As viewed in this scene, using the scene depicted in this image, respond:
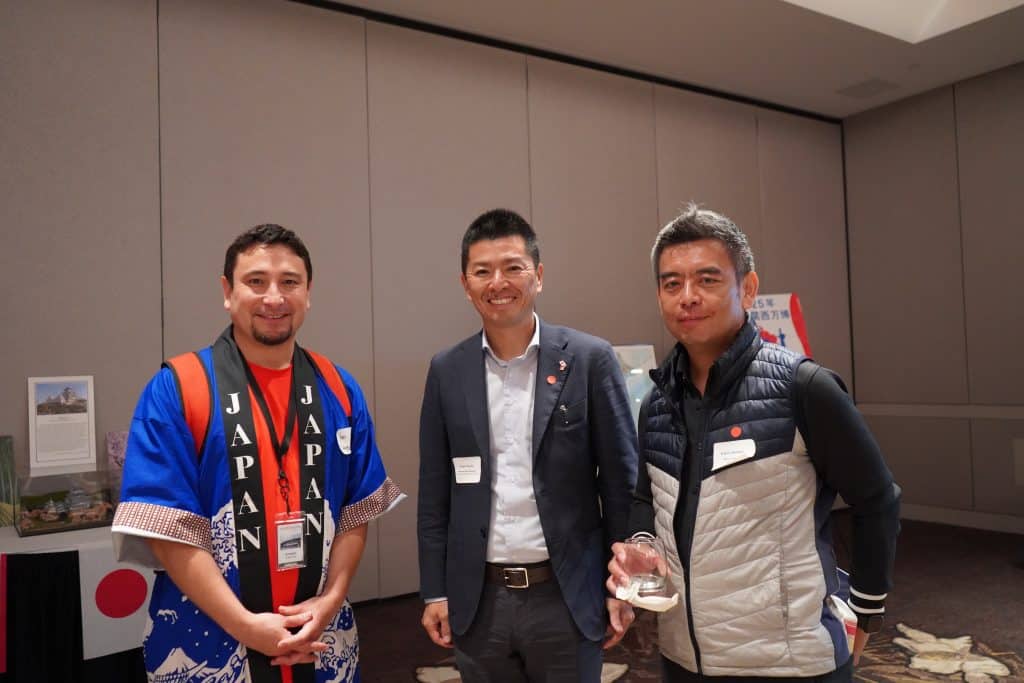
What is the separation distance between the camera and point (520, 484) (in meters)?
1.75

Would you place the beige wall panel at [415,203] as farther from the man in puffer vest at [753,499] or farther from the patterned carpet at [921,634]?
the man in puffer vest at [753,499]

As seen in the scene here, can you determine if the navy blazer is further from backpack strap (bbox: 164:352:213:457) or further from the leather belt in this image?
backpack strap (bbox: 164:352:213:457)

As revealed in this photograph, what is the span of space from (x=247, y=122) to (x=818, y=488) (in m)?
3.65

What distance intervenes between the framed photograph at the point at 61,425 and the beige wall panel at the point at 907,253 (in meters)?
6.37

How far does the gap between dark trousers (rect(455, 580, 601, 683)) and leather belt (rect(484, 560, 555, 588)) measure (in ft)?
0.05

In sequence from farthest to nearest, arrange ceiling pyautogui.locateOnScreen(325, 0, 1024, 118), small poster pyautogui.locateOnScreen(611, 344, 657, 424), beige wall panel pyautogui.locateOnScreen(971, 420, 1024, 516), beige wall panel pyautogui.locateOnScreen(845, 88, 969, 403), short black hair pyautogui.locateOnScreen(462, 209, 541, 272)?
beige wall panel pyautogui.locateOnScreen(845, 88, 969, 403), beige wall panel pyautogui.locateOnScreen(971, 420, 1024, 516), small poster pyautogui.locateOnScreen(611, 344, 657, 424), ceiling pyautogui.locateOnScreen(325, 0, 1024, 118), short black hair pyautogui.locateOnScreen(462, 209, 541, 272)

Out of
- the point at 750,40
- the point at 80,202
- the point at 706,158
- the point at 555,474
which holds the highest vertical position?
the point at 750,40

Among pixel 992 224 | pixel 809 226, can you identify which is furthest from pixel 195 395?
pixel 992 224

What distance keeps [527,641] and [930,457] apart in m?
5.81

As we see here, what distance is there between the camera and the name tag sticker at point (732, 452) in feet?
4.49

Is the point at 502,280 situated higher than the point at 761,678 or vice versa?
the point at 502,280

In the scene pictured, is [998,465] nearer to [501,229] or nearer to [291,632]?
[501,229]

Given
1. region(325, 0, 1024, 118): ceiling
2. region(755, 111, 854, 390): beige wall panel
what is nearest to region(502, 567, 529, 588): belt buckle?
region(325, 0, 1024, 118): ceiling

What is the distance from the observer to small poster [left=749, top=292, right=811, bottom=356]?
5.45 metres
